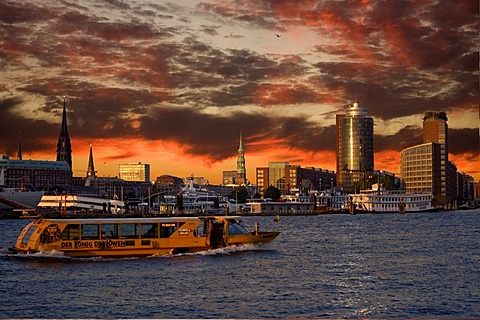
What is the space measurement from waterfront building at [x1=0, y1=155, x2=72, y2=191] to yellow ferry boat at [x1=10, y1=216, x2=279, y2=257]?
6154 cm

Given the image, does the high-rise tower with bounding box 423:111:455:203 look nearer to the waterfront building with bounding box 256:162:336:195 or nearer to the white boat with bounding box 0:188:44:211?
the waterfront building with bounding box 256:162:336:195

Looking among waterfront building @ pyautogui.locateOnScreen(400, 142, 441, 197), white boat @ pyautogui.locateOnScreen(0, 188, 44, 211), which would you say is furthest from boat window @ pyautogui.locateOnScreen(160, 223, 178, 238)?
waterfront building @ pyautogui.locateOnScreen(400, 142, 441, 197)

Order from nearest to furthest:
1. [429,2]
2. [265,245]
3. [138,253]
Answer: [429,2] < [138,253] < [265,245]

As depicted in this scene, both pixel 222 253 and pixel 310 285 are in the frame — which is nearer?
pixel 310 285

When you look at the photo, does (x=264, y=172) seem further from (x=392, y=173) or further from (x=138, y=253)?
(x=138, y=253)

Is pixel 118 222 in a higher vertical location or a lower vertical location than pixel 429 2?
lower

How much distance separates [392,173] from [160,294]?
10656 cm

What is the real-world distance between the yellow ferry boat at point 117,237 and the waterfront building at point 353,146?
340 ft

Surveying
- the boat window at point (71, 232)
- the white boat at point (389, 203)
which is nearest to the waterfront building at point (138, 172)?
the white boat at point (389, 203)

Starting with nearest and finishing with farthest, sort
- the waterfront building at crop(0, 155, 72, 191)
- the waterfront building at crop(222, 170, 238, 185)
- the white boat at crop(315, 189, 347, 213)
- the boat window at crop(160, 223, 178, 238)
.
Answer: the boat window at crop(160, 223, 178, 238) → the waterfront building at crop(0, 155, 72, 191) → the white boat at crop(315, 189, 347, 213) → the waterfront building at crop(222, 170, 238, 185)

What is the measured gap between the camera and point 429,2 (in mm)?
18375

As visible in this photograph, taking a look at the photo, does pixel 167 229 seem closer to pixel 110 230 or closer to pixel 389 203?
pixel 110 230

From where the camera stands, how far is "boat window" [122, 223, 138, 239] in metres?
19.7

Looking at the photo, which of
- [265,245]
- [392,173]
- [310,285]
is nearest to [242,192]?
[392,173]
